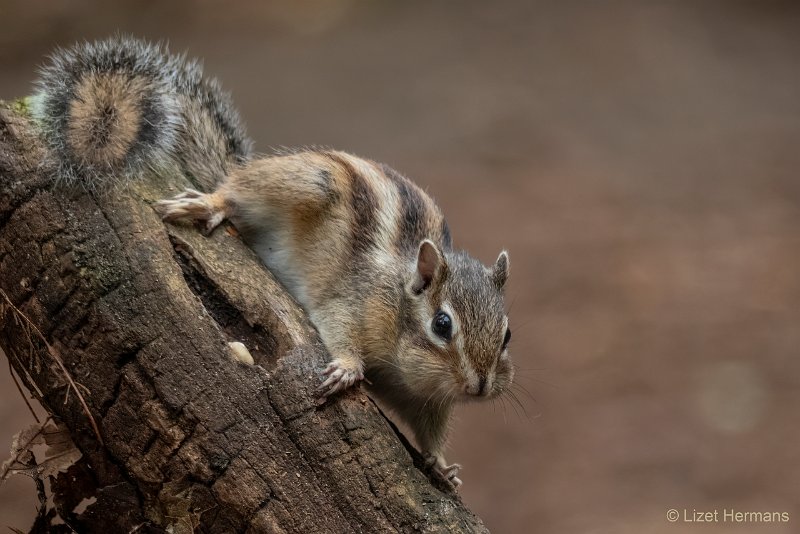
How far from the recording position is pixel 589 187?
26.9ft

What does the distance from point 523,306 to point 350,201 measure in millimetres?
3909

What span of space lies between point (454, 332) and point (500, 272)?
44cm

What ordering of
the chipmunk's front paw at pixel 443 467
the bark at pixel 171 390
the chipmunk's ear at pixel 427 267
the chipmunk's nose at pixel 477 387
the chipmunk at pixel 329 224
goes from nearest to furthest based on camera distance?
the bark at pixel 171 390 < the chipmunk at pixel 329 224 < the chipmunk's nose at pixel 477 387 < the chipmunk's ear at pixel 427 267 < the chipmunk's front paw at pixel 443 467

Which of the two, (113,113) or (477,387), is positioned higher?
(113,113)

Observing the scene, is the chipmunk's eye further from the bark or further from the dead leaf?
the dead leaf

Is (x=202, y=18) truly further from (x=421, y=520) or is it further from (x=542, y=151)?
(x=421, y=520)

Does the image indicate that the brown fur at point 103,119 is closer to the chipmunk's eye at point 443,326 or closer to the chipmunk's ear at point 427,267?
the chipmunk's ear at point 427,267

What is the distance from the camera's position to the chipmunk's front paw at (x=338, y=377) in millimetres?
2779

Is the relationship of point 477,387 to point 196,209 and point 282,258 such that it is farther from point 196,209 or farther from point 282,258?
point 196,209

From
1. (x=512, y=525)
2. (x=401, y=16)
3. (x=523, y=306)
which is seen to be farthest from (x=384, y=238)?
(x=401, y=16)

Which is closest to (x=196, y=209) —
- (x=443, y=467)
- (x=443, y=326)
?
(x=443, y=326)

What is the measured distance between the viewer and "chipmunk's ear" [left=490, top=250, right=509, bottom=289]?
142 inches

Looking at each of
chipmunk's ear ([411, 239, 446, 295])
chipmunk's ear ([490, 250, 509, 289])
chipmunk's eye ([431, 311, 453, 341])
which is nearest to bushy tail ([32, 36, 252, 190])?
chipmunk's ear ([411, 239, 446, 295])

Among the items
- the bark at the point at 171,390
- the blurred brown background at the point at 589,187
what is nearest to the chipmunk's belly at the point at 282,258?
the bark at the point at 171,390
